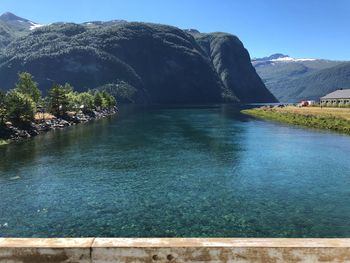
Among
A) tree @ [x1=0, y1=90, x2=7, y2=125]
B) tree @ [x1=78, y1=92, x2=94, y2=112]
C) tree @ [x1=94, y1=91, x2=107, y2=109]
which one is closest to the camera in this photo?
tree @ [x1=0, y1=90, x2=7, y2=125]

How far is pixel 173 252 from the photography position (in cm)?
877

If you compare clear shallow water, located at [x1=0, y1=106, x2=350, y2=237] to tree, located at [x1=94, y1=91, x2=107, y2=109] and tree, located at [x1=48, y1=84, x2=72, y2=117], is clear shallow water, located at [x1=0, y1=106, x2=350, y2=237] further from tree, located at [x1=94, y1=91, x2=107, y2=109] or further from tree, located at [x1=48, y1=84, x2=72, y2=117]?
tree, located at [x1=94, y1=91, x2=107, y2=109]

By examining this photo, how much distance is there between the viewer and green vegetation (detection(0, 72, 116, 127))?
90.1 m

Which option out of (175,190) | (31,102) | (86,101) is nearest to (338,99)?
(86,101)

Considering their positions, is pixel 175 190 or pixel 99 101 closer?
pixel 175 190

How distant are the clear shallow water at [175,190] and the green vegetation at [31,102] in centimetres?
2062

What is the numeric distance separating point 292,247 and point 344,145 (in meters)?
72.3

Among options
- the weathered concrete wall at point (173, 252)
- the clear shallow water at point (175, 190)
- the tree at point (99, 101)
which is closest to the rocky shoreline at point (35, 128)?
the clear shallow water at point (175, 190)

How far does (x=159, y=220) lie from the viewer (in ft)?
98.1

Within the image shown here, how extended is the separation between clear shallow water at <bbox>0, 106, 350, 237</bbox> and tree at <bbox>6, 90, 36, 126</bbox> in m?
20.2

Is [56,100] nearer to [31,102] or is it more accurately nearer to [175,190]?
[31,102]

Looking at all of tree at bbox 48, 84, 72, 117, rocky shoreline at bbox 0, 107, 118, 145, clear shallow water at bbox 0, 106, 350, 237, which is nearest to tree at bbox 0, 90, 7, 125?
rocky shoreline at bbox 0, 107, 118, 145

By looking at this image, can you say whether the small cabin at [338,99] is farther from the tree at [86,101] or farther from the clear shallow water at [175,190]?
the tree at [86,101]

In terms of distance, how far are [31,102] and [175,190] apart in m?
73.5
